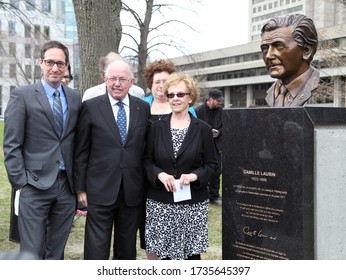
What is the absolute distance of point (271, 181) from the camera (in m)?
3.78

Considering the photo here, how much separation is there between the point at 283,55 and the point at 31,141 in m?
2.27

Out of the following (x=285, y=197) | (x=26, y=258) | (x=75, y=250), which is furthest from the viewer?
(x=75, y=250)

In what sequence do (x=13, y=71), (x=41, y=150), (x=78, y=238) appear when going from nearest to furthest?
(x=41, y=150) < (x=78, y=238) < (x=13, y=71)

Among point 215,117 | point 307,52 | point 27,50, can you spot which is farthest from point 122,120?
point 27,50

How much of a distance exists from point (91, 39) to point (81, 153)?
4.20m

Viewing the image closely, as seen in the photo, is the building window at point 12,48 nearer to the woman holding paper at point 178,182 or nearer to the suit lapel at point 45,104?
the suit lapel at point 45,104

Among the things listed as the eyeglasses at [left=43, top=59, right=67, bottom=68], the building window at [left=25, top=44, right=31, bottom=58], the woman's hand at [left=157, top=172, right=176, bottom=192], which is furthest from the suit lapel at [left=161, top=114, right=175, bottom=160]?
the building window at [left=25, top=44, right=31, bottom=58]

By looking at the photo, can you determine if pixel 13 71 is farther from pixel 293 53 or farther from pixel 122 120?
pixel 293 53

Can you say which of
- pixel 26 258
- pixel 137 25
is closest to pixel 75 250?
pixel 26 258

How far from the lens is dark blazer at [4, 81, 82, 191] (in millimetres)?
3779

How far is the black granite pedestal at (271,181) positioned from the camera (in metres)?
3.58
